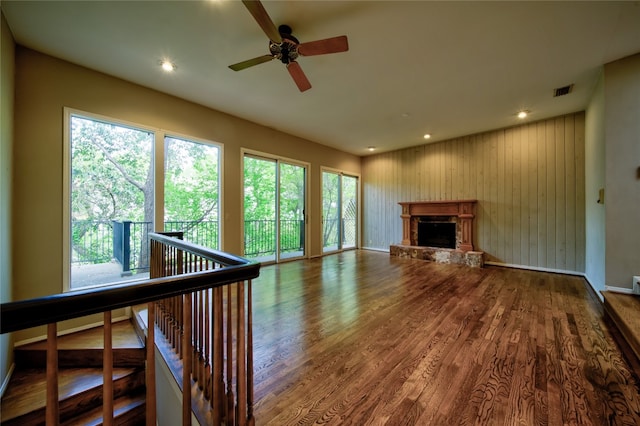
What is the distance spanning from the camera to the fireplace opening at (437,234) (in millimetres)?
5977

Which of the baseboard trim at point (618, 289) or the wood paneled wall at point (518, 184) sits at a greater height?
the wood paneled wall at point (518, 184)

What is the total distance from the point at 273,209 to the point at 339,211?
2307 mm

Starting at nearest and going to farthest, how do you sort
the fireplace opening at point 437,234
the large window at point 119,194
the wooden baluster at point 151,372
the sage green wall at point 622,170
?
the wooden baluster at point 151,372, the sage green wall at point 622,170, the large window at point 119,194, the fireplace opening at point 437,234

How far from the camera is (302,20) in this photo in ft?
7.64

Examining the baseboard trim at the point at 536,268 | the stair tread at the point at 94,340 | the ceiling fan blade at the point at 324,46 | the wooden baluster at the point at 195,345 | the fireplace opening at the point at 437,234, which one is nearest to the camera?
the wooden baluster at the point at 195,345

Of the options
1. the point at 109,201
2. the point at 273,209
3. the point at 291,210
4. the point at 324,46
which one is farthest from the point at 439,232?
the point at 109,201

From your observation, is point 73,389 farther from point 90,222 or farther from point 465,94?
point 465,94

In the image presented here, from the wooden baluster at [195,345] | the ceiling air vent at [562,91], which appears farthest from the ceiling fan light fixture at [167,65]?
the ceiling air vent at [562,91]

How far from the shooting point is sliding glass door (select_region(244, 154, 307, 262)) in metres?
5.07

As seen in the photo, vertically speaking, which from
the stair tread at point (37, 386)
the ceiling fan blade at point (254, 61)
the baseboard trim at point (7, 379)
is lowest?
the stair tread at point (37, 386)

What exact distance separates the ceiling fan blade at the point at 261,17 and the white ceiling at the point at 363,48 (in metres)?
0.23

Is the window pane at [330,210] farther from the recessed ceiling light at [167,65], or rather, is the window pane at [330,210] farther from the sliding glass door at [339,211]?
the recessed ceiling light at [167,65]

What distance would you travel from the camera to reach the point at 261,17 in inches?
76.5

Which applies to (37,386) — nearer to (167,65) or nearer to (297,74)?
(167,65)
